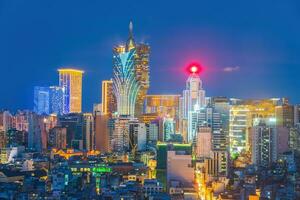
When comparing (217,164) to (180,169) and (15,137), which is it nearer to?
(180,169)

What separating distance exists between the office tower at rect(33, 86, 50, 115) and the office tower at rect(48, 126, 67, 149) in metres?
5.72

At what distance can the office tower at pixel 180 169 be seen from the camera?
10.7 m

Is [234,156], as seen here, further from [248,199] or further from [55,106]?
[55,106]

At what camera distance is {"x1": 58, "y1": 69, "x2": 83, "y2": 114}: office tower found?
25.6 meters

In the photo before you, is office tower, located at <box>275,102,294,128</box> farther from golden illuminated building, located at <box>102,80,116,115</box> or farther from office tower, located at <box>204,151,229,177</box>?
golden illuminated building, located at <box>102,80,116,115</box>

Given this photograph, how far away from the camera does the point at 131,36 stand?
2386 centimetres

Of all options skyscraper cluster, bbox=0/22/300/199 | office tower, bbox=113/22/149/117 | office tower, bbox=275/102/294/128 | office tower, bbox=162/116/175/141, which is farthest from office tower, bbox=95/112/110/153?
office tower, bbox=113/22/149/117

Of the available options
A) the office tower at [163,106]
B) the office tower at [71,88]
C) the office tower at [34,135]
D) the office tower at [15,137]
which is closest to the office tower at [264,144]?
the office tower at [34,135]

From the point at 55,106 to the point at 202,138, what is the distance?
10.6m

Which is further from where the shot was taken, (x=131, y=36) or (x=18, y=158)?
(x=131, y=36)

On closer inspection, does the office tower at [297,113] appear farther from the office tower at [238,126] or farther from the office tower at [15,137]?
the office tower at [15,137]

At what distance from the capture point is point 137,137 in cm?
1791

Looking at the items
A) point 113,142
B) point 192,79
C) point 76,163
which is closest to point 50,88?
point 192,79

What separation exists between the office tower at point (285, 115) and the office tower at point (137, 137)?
3650 millimetres
